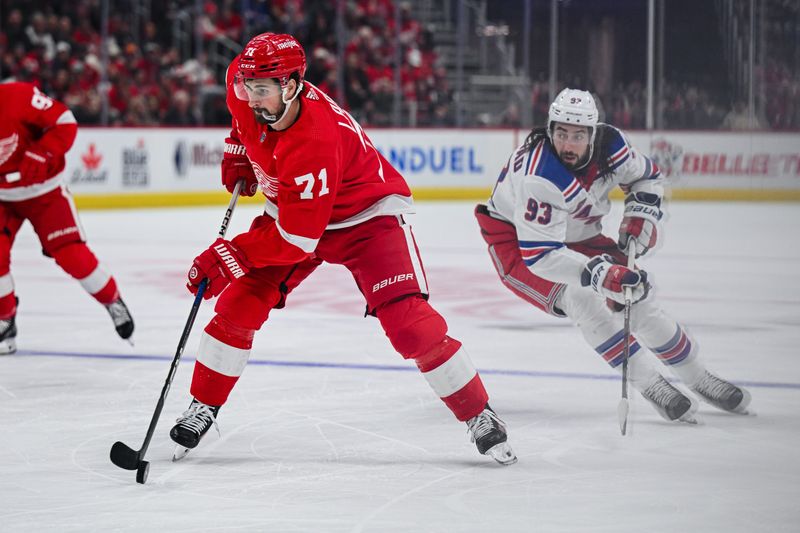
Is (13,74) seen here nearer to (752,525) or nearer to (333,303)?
(333,303)

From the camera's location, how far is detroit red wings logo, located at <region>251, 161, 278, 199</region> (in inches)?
128

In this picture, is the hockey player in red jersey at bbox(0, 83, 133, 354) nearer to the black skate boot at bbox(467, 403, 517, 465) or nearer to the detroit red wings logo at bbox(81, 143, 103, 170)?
the black skate boot at bbox(467, 403, 517, 465)

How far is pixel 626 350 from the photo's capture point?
375cm

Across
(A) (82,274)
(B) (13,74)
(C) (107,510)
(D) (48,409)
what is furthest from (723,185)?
(C) (107,510)

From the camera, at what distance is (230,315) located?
328cm

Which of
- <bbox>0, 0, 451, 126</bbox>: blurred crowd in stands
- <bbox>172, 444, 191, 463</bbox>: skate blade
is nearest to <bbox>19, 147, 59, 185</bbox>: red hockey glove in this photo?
<bbox>172, 444, 191, 463</bbox>: skate blade

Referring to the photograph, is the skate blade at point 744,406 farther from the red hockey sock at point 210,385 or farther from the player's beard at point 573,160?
the red hockey sock at point 210,385

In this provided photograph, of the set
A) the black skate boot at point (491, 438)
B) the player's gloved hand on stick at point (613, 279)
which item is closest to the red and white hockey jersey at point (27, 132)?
the player's gloved hand on stick at point (613, 279)

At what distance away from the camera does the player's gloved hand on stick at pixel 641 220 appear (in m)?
3.89

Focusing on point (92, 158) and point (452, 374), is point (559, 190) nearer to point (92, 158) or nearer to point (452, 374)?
point (452, 374)

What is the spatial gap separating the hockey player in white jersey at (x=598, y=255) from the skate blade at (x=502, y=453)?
678 millimetres

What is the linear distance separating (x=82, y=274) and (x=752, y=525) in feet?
10.3

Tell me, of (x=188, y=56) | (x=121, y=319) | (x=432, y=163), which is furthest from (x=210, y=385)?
(x=432, y=163)

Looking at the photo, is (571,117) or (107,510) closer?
(107,510)
